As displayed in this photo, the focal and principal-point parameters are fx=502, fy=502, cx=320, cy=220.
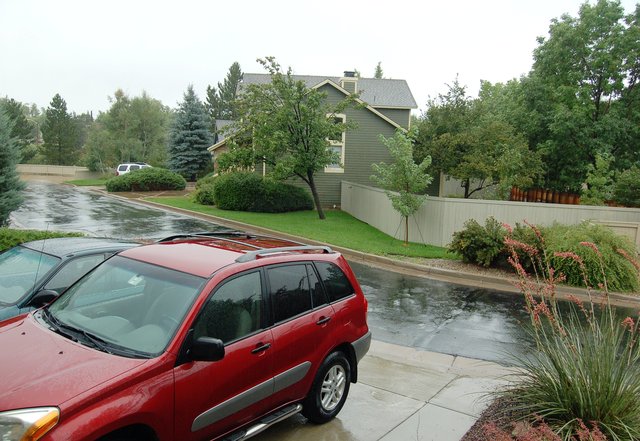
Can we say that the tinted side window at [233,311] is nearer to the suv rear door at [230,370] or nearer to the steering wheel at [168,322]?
the suv rear door at [230,370]

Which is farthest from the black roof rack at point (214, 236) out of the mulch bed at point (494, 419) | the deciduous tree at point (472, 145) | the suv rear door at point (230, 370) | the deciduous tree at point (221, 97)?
the deciduous tree at point (221, 97)

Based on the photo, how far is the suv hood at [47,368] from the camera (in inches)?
115

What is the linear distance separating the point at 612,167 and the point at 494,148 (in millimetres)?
6118

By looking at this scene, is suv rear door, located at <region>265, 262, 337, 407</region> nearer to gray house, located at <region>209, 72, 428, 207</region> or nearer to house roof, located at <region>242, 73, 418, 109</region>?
gray house, located at <region>209, 72, 428, 207</region>

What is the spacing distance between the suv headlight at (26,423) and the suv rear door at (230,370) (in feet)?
2.71

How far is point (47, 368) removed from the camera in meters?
3.18

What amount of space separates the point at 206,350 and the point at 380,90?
3093cm

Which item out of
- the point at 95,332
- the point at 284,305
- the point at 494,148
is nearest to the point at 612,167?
the point at 494,148

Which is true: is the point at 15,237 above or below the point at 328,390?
above

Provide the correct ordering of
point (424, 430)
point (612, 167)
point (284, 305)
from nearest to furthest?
point (284, 305), point (424, 430), point (612, 167)

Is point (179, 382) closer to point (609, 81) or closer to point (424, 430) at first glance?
point (424, 430)

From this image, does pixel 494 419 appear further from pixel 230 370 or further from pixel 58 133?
pixel 58 133

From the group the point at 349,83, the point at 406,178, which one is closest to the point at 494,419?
the point at 406,178

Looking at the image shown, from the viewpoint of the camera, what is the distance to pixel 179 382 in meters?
3.43
